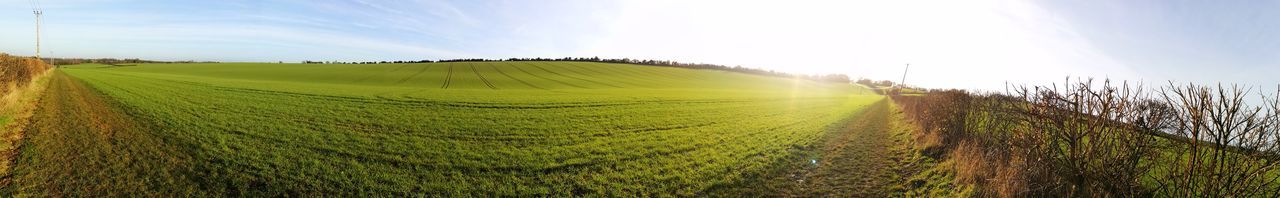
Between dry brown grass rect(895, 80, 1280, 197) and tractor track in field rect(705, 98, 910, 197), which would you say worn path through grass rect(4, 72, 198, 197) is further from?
dry brown grass rect(895, 80, 1280, 197)

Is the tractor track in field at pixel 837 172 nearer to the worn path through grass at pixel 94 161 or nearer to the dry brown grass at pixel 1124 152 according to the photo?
the dry brown grass at pixel 1124 152

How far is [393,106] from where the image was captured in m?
26.9

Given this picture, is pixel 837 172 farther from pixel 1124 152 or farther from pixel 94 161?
pixel 94 161

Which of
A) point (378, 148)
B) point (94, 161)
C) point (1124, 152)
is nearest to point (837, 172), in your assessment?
point (1124, 152)

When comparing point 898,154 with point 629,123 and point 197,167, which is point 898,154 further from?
Result: point 197,167

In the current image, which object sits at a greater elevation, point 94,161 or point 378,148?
point 378,148

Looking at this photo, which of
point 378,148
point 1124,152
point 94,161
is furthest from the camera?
point 378,148

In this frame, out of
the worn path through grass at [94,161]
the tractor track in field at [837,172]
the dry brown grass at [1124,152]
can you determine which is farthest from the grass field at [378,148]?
the dry brown grass at [1124,152]

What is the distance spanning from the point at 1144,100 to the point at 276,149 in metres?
19.7

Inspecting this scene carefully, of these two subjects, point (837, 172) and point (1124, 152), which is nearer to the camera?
point (1124, 152)

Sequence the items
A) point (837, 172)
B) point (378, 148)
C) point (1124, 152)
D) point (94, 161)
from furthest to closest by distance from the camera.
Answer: point (378, 148)
point (837, 172)
point (94, 161)
point (1124, 152)

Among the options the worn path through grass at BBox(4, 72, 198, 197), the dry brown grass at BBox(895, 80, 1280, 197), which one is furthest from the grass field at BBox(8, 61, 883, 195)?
the dry brown grass at BBox(895, 80, 1280, 197)

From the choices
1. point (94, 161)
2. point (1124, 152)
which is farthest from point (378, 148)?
point (1124, 152)

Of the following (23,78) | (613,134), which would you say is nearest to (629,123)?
(613,134)
